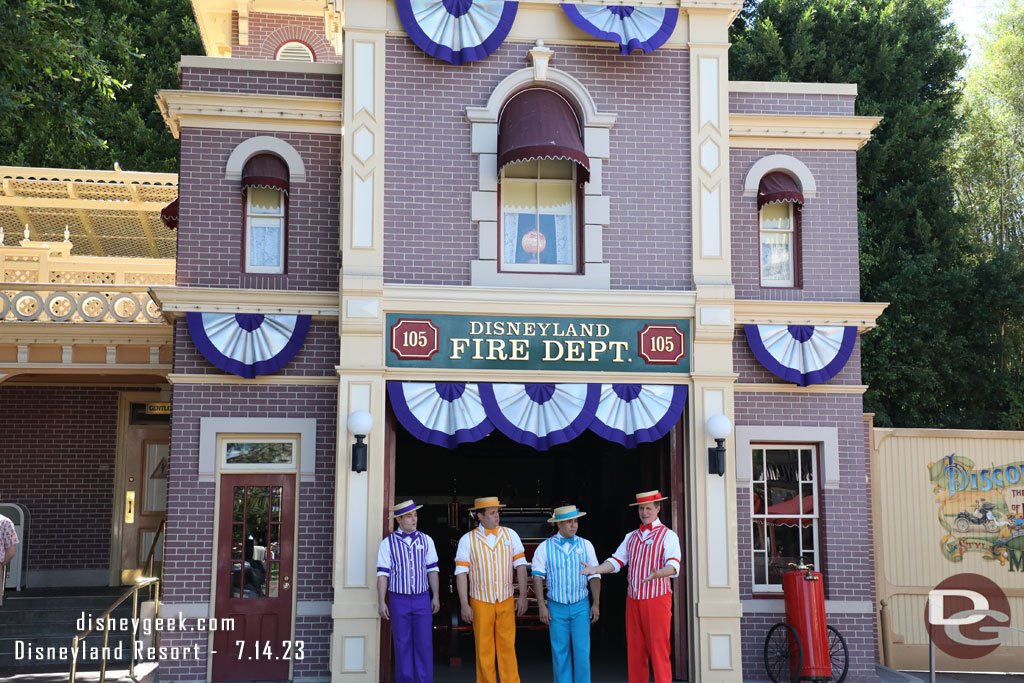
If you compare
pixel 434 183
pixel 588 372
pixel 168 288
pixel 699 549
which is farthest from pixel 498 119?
pixel 699 549

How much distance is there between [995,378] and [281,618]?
1765 cm

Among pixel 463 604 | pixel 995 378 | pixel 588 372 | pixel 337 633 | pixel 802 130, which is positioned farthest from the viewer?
pixel 995 378

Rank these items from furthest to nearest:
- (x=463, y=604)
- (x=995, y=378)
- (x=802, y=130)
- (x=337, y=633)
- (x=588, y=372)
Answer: (x=995, y=378), (x=802, y=130), (x=588, y=372), (x=337, y=633), (x=463, y=604)

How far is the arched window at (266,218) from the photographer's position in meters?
13.1

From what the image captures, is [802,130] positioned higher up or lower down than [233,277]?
higher up

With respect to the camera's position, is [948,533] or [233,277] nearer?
[233,277]

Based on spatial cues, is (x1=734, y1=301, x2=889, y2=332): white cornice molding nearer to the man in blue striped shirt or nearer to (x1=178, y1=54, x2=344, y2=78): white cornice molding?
the man in blue striped shirt

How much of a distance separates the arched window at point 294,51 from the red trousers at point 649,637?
11.0 metres

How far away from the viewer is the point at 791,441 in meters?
13.4

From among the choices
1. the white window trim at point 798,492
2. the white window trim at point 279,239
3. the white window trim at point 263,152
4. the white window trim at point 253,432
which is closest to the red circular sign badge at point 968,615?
the white window trim at point 798,492

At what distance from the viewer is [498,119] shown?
13.0 m

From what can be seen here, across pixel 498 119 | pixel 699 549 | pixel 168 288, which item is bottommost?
pixel 699 549

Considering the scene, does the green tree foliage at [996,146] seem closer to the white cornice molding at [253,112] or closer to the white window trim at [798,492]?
the white window trim at [798,492]

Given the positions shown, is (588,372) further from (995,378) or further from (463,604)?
(995,378)
